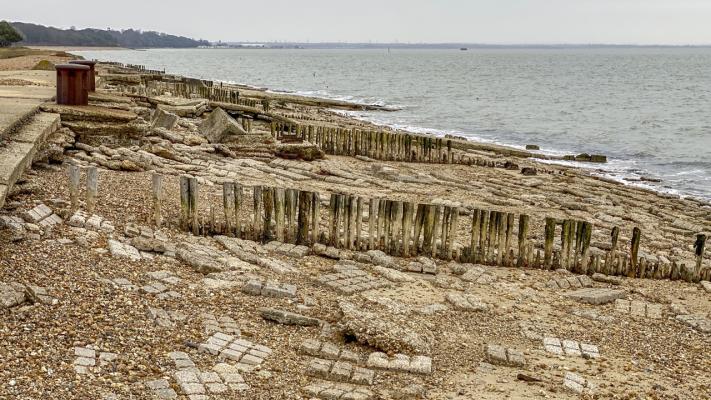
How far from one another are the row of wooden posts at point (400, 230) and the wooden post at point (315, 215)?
0.05 feet

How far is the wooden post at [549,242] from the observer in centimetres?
1092

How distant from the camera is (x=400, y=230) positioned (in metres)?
11.0

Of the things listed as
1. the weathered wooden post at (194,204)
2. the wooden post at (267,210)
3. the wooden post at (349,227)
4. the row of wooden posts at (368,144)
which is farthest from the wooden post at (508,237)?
the row of wooden posts at (368,144)

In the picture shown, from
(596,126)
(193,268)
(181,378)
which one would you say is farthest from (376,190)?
(596,126)

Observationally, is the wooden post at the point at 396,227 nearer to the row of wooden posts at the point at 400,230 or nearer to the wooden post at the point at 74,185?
the row of wooden posts at the point at 400,230

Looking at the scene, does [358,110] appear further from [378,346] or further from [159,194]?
[378,346]

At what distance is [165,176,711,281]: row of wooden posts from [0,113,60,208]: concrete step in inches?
74.7

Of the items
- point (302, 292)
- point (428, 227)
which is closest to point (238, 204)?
point (302, 292)

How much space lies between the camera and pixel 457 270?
10.6 meters

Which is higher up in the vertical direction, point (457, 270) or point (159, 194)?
point (159, 194)

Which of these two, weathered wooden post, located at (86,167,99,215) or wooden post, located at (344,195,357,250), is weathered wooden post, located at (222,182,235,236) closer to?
wooden post, located at (344,195,357,250)

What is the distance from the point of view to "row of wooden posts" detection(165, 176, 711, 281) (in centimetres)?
1068

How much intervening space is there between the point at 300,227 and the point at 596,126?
112ft

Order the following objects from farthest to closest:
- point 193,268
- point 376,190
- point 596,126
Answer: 1. point 596,126
2. point 376,190
3. point 193,268
